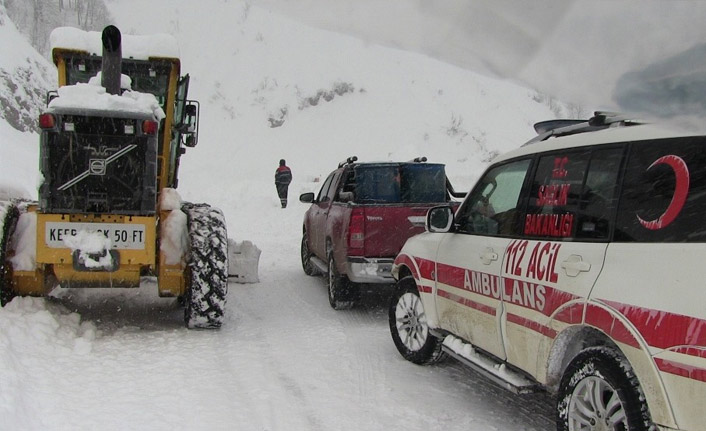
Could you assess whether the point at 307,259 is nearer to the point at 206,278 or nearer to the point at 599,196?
the point at 206,278

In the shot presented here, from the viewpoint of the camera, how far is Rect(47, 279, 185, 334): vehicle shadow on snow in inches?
244

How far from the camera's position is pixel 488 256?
3998 millimetres

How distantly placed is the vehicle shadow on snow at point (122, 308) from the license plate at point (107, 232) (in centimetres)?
99

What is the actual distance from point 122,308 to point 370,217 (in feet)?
10.0

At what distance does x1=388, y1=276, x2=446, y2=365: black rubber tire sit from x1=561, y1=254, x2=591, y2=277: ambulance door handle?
199 centimetres

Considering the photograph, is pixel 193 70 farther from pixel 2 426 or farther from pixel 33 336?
pixel 2 426

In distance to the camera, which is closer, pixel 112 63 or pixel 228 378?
pixel 228 378

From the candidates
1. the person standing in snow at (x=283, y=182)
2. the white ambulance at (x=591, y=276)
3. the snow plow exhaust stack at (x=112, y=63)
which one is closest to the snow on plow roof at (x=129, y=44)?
the snow plow exhaust stack at (x=112, y=63)

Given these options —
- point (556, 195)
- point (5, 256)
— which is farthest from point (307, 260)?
point (556, 195)

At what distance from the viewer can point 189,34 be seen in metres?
3.55

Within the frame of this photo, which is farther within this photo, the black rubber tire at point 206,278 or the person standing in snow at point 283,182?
the person standing in snow at point 283,182

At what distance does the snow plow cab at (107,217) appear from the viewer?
5.36 m

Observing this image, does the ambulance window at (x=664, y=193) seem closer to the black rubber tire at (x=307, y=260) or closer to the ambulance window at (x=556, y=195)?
the ambulance window at (x=556, y=195)

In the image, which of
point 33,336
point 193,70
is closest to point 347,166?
point 193,70
